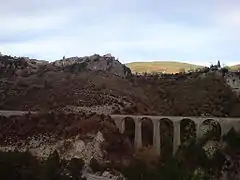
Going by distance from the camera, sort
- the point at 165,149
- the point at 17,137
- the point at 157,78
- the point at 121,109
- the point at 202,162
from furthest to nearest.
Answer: the point at 157,78
the point at 121,109
the point at 17,137
the point at 165,149
the point at 202,162

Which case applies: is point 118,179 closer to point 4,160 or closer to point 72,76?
point 4,160

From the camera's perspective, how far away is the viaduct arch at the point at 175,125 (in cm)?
4231

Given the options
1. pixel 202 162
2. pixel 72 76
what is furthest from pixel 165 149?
pixel 72 76

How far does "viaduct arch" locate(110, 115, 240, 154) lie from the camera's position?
1666 inches

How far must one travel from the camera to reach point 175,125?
144ft

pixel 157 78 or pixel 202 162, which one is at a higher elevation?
pixel 157 78

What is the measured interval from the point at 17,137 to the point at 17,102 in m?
12.1

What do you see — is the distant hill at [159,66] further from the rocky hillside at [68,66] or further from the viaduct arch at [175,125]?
Result: the viaduct arch at [175,125]

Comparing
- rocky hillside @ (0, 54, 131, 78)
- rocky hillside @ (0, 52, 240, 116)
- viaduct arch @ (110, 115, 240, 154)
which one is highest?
rocky hillside @ (0, 54, 131, 78)

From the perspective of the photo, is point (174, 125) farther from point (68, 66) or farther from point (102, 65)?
point (68, 66)

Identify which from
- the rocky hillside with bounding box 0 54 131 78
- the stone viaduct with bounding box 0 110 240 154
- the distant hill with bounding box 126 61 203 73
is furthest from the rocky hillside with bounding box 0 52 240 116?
→ the distant hill with bounding box 126 61 203 73

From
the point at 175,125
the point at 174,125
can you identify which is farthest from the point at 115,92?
the point at 175,125

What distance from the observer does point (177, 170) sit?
97.8ft

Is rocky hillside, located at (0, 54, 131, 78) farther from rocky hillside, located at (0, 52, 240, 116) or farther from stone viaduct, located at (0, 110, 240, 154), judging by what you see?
stone viaduct, located at (0, 110, 240, 154)
